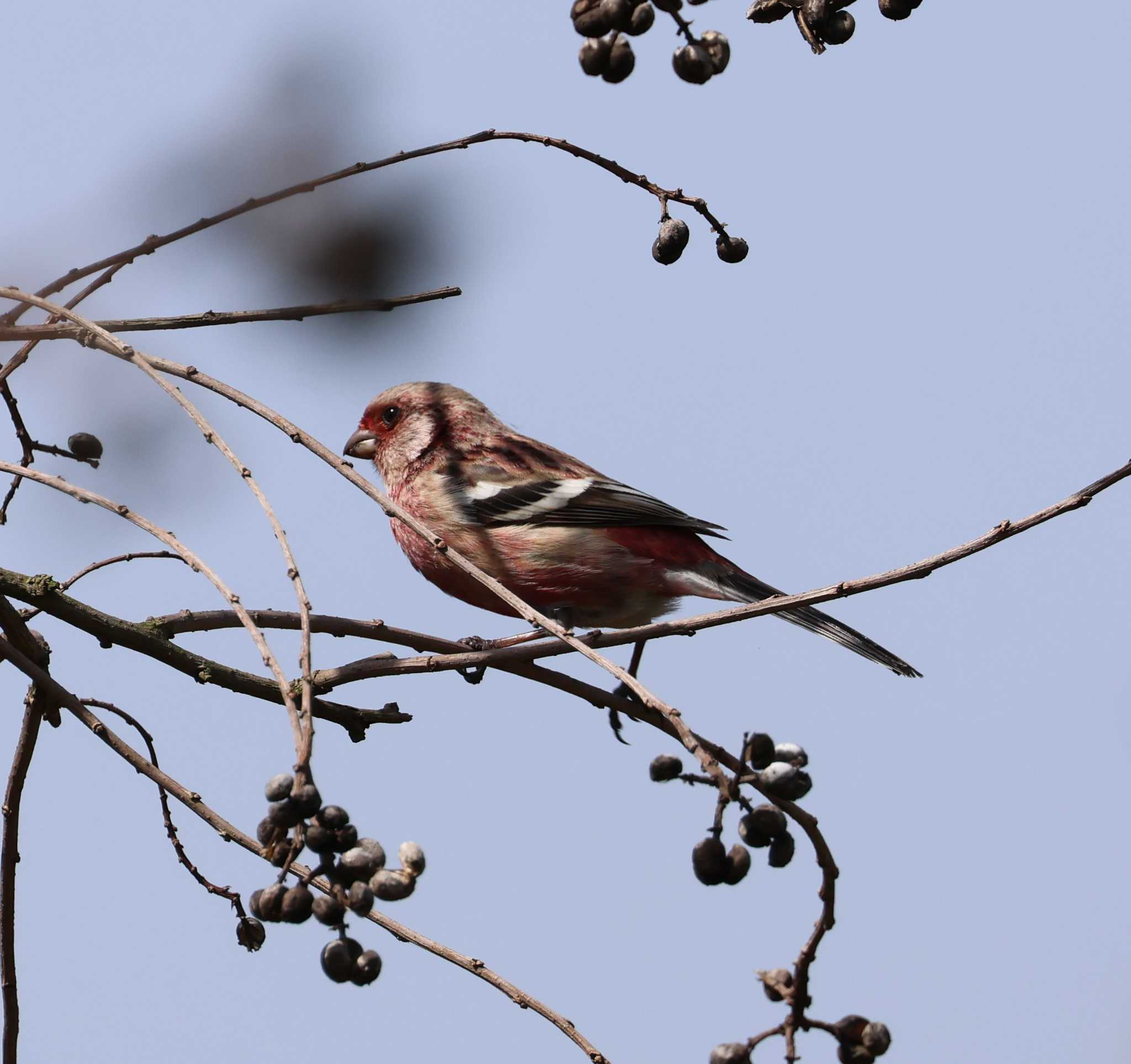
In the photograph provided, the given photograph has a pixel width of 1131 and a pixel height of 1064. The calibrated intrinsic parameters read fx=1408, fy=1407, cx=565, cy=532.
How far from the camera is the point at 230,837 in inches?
110

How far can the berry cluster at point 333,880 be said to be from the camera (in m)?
2.40

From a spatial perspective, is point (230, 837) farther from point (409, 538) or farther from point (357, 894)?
point (409, 538)

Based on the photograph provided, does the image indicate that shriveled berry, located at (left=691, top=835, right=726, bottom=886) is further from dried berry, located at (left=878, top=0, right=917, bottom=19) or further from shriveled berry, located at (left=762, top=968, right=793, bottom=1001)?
dried berry, located at (left=878, top=0, right=917, bottom=19)

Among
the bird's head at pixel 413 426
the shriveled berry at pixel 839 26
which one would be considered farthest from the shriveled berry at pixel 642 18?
the bird's head at pixel 413 426

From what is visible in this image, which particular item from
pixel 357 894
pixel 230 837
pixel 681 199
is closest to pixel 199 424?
pixel 230 837

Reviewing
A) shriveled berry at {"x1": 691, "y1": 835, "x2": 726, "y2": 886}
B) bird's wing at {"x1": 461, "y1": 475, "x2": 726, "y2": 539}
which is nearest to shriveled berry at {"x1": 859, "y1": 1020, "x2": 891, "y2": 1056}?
shriveled berry at {"x1": 691, "y1": 835, "x2": 726, "y2": 886}

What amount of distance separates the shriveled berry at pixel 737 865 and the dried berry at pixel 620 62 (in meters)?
1.58

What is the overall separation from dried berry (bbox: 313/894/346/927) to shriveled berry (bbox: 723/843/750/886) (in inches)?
27.3

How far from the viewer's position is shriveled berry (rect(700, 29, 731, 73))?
2943mm

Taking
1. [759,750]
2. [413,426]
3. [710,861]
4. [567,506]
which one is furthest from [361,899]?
[413,426]

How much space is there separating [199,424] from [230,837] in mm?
847

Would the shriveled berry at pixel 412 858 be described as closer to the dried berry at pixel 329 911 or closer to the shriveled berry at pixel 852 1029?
the dried berry at pixel 329 911

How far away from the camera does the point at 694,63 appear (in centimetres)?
291

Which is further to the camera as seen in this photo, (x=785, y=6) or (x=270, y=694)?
(x=270, y=694)
